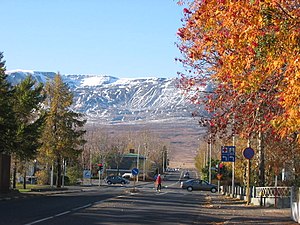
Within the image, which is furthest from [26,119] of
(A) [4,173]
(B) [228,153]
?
(B) [228,153]

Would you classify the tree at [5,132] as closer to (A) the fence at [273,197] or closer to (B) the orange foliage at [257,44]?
(A) the fence at [273,197]

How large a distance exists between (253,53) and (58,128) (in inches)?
2179

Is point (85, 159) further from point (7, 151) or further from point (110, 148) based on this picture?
point (7, 151)

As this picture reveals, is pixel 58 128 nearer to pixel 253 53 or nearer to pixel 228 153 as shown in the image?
pixel 228 153

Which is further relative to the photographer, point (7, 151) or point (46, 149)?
point (46, 149)

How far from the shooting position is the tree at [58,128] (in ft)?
215

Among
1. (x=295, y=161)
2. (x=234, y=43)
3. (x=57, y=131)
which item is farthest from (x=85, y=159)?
(x=234, y=43)

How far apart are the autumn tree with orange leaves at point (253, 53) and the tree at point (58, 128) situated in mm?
47991

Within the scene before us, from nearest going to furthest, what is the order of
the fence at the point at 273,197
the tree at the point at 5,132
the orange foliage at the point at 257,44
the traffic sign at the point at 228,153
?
the orange foliage at the point at 257,44, the fence at the point at 273,197, the tree at the point at 5,132, the traffic sign at the point at 228,153

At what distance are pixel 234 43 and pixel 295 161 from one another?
28710 mm

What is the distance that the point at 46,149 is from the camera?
2554 inches

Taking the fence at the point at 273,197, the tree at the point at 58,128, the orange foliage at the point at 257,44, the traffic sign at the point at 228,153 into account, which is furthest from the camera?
the tree at the point at 58,128

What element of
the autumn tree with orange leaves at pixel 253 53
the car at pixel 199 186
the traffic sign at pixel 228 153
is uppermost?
the autumn tree with orange leaves at pixel 253 53

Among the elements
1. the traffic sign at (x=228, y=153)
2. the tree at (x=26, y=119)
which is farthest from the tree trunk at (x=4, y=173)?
the traffic sign at (x=228, y=153)
